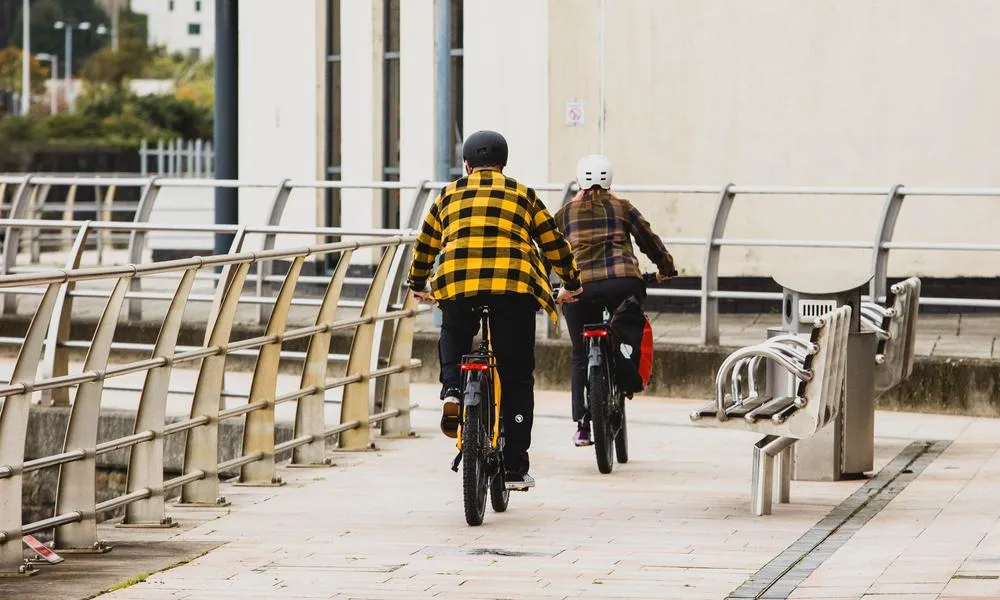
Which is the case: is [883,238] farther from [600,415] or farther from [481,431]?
[481,431]

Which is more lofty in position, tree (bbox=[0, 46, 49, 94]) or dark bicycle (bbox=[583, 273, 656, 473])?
tree (bbox=[0, 46, 49, 94])

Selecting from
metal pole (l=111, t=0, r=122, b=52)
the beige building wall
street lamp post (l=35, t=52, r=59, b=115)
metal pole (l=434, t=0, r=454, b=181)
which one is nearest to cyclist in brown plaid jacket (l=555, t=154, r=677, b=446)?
metal pole (l=434, t=0, r=454, b=181)

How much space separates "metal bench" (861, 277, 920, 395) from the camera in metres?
11.5

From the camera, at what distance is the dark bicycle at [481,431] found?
355 inches

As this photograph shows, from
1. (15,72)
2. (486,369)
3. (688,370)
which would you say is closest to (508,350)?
(486,369)

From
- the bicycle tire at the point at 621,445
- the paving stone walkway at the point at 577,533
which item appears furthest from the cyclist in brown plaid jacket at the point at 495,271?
the bicycle tire at the point at 621,445

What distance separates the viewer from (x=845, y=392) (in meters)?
10.6

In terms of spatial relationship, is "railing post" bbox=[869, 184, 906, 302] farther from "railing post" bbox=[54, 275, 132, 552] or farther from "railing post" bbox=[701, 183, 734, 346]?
"railing post" bbox=[54, 275, 132, 552]

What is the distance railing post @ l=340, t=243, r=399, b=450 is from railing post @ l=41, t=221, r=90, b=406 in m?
1.69

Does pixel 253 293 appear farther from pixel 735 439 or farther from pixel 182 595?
pixel 182 595

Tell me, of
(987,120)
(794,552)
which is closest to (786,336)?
(794,552)

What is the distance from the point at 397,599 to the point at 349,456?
14.6ft

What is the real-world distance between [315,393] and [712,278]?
4288 mm

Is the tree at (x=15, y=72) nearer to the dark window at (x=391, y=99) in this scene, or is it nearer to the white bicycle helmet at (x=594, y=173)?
the dark window at (x=391, y=99)
